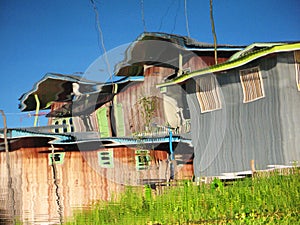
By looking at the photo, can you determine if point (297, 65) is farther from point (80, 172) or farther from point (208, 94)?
point (80, 172)

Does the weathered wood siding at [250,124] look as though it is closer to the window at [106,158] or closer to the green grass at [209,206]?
the green grass at [209,206]

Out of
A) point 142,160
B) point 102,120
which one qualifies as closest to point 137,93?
point 102,120

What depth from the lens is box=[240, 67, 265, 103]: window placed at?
9344 millimetres

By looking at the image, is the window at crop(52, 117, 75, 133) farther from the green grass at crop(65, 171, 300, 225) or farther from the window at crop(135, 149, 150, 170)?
the green grass at crop(65, 171, 300, 225)

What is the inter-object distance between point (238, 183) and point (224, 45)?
5819 millimetres

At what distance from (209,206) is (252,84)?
3.81 metres

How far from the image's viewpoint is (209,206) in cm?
645

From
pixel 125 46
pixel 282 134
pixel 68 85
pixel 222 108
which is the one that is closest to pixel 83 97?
pixel 68 85

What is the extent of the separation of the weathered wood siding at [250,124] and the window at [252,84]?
0.33 feet

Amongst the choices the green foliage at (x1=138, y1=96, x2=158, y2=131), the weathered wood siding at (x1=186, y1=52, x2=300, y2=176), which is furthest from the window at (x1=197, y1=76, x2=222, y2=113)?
the green foliage at (x1=138, y1=96, x2=158, y2=131)

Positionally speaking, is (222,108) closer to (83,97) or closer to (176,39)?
(176,39)

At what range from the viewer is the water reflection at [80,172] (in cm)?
898

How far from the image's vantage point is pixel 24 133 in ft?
31.0

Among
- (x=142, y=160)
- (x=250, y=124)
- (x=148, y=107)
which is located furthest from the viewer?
(x=148, y=107)
